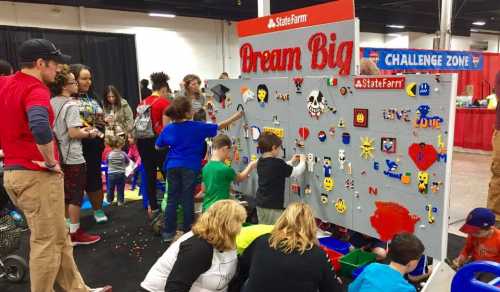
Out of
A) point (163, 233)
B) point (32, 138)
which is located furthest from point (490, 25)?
point (32, 138)

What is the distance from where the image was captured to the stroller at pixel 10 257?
3121 millimetres

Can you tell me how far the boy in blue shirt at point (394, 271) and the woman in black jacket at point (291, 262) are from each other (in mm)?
139

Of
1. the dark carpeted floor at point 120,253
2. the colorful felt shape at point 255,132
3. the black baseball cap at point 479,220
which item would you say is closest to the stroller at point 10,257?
the dark carpeted floor at point 120,253

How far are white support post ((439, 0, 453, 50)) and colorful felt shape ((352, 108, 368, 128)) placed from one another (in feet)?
8.64

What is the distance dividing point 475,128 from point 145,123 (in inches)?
279

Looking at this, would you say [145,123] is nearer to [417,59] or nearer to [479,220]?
[417,59]

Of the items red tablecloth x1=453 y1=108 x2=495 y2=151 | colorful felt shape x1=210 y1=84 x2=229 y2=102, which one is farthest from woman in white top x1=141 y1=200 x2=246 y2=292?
red tablecloth x1=453 y1=108 x2=495 y2=151

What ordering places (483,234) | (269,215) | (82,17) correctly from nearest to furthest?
(483,234) → (269,215) → (82,17)

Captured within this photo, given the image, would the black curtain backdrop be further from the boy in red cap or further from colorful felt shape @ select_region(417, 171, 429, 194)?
the boy in red cap

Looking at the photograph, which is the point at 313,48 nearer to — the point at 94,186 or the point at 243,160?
the point at 243,160

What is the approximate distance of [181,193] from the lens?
151 inches

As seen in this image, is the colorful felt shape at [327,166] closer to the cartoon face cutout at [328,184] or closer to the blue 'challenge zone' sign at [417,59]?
the cartoon face cutout at [328,184]

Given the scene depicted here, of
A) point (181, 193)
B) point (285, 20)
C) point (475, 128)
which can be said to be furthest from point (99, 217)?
point (475, 128)

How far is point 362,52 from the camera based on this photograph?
3482mm
